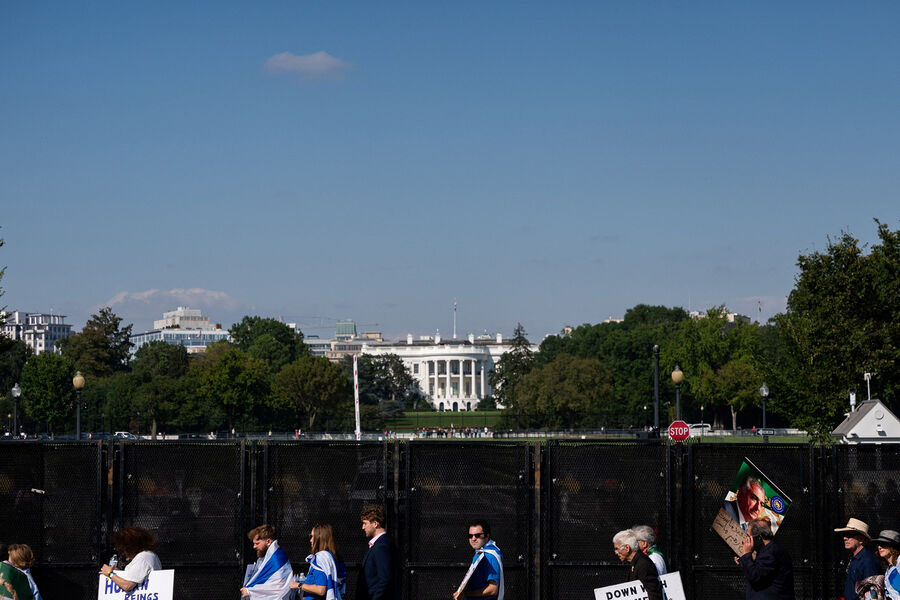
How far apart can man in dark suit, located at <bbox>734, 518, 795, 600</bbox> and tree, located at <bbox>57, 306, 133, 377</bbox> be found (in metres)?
153

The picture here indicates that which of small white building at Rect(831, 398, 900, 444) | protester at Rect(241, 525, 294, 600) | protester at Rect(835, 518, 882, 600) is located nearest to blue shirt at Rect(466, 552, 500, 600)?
protester at Rect(241, 525, 294, 600)

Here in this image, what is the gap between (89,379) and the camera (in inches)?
5738

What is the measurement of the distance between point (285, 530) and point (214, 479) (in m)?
1.06

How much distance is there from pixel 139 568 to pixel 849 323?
36580mm

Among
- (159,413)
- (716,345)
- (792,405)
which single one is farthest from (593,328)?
(792,405)

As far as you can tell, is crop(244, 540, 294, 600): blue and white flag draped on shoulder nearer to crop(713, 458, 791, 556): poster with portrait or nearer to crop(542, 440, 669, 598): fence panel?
crop(542, 440, 669, 598): fence panel

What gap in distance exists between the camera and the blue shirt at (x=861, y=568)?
1205 centimetres

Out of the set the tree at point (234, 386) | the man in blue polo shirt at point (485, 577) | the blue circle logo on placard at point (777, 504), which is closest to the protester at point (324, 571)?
the man in blue polo shirt at point (485, 577)

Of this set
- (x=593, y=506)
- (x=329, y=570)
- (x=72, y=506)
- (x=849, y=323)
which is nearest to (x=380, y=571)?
(x=329, y=570)

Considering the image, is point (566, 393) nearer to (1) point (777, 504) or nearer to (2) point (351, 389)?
(2) point (351, 389)

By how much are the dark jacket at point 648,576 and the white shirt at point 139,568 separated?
15.0 ft

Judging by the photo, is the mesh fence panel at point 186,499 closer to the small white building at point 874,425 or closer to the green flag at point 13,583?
the green flag at point 13,583

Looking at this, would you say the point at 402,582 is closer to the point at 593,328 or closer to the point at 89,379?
the point at 89,379

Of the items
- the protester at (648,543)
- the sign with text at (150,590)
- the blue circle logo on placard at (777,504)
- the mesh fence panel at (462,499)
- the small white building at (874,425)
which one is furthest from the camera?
the small white building at (874,425)
